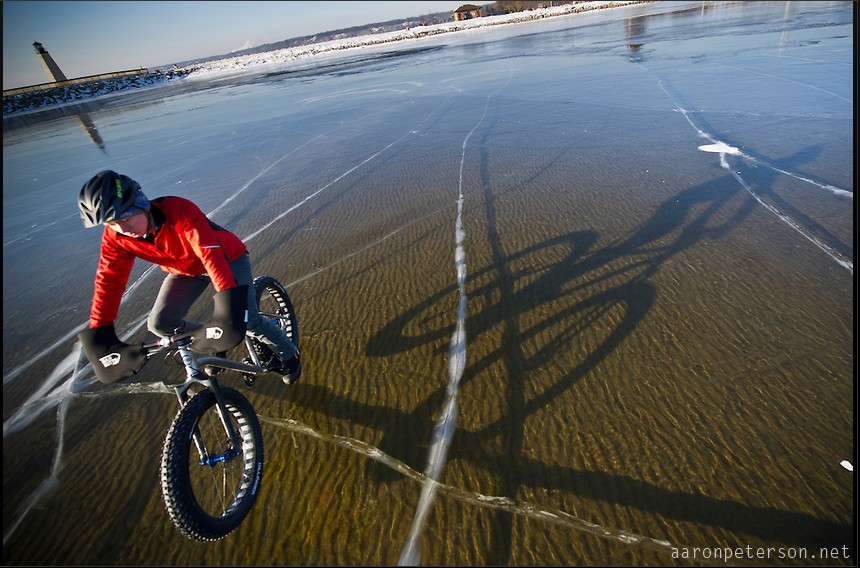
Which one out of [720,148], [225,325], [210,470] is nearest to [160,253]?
[225,325]

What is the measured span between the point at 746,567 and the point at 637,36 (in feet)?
113

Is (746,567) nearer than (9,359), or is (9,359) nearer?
(746,567)

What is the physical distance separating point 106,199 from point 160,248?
2.06 feet

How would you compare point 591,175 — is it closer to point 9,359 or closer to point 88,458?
point 88,458

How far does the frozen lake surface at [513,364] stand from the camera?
2.82m

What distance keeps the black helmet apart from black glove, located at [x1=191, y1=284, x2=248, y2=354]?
87cm

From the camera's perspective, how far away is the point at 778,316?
4.12m

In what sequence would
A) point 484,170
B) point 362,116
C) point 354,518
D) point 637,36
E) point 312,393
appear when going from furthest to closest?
point 637,36 → point 362,116 → point 484,170 → point 312,393 → point 354,518

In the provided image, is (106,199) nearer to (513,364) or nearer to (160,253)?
(160,253)

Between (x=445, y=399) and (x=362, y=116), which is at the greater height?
(x=362, y=116)

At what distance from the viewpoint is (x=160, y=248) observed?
3301 millimetres

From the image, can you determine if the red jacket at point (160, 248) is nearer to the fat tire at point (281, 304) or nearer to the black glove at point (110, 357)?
the black glove at point (110, 357)

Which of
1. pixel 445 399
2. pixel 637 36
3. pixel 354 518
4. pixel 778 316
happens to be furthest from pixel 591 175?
pixel 637 36

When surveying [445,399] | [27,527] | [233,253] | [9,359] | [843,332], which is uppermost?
[233,253]
